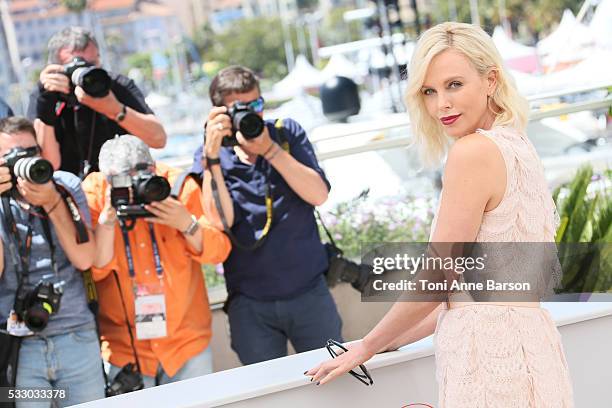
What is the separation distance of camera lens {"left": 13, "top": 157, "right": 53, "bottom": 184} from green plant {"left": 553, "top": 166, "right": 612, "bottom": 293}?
2024mm

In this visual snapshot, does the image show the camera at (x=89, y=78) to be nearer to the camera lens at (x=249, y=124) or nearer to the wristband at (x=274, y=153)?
the camera lens at (x=249, y=124)

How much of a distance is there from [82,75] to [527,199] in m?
2.23

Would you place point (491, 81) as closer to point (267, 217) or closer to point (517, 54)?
point (267, 217)

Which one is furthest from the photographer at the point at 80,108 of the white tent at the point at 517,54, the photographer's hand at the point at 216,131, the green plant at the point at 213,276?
the white tent at the point at 517,54

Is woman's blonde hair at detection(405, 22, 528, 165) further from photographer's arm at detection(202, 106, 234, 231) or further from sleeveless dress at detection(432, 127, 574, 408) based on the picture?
→ photographer's arm at detection(202, 106, 234, 231)

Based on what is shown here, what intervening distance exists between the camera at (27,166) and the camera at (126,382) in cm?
73

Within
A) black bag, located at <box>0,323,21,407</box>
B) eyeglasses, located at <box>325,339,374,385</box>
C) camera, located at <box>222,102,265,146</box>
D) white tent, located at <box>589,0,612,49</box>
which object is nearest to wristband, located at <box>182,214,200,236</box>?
camera, located at <box>222,102,265,146</box>

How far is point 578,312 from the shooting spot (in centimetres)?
Answer: 258

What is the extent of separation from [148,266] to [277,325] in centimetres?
54

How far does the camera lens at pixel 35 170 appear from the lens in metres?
3.08

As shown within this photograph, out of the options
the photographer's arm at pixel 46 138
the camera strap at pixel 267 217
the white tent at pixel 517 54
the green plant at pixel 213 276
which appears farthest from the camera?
the white tent at pixel 517 54

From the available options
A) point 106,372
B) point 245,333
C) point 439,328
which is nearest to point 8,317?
point 106,372

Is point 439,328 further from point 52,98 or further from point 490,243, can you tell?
point 52,98

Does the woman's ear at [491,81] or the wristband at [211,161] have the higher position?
the woman's ear at [491,81]
